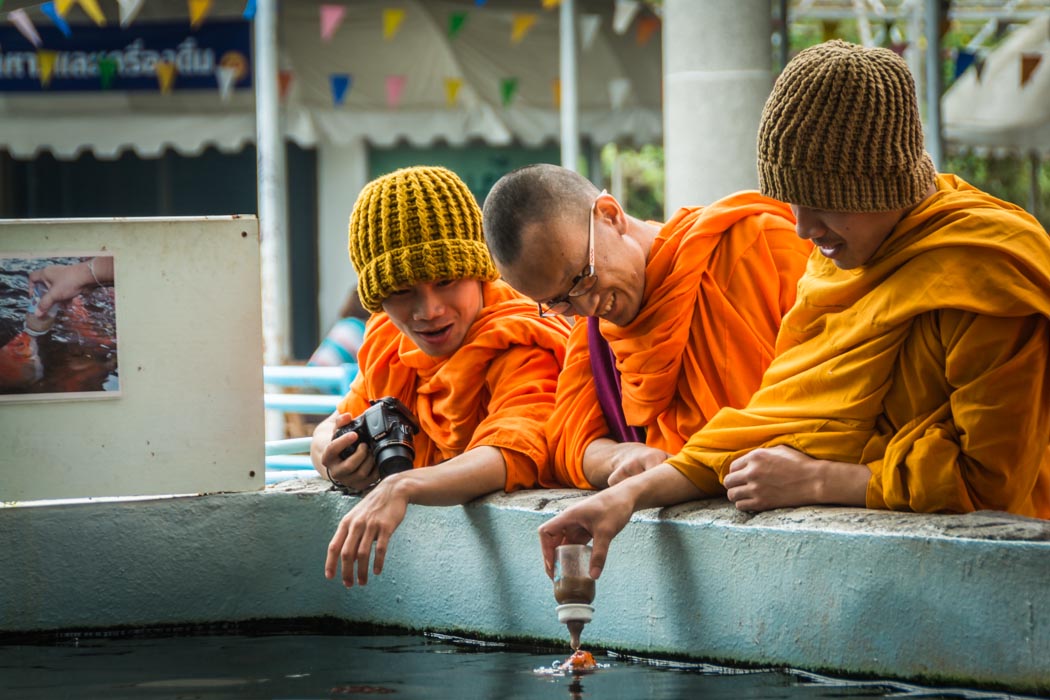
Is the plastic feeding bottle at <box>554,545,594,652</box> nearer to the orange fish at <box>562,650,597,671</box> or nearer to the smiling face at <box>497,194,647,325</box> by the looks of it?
the orange fish at <box>562,650,597,671</box>

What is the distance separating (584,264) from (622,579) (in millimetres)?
710

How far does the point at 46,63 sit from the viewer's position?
1077 cm

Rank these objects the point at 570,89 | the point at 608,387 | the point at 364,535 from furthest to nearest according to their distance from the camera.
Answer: the point at 570,89
the point at 608,387
the point at 364,535

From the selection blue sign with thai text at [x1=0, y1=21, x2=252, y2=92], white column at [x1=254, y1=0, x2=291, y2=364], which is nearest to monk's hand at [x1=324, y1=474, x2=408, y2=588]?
white column at [x1=254, y1=0, x2=291, y2=364]

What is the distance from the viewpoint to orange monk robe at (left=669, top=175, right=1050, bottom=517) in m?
2.88

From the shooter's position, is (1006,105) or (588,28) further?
(1006,105)

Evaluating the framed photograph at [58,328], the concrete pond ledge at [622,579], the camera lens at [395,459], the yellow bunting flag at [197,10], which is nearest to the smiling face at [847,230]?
the concrete pond ledge at [622,579]

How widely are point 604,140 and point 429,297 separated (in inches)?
371

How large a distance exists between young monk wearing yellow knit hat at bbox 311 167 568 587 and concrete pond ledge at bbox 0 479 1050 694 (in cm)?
13

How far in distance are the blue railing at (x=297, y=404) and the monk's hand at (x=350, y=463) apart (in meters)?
1.48

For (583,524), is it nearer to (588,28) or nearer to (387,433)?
(387,433)

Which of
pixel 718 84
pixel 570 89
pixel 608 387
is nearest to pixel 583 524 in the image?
pixel 608 387

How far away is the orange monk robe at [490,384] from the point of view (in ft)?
12.6

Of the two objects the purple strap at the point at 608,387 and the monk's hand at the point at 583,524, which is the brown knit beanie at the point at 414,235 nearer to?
the purple strap at the point at 608,387
